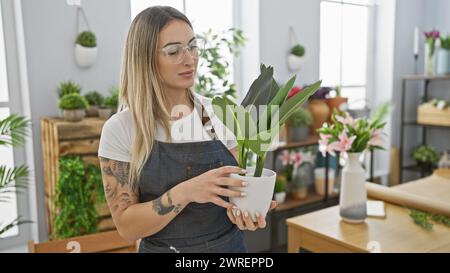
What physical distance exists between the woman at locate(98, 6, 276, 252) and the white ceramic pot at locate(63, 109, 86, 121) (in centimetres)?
65

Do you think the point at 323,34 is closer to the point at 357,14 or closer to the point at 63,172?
the point at 357,14

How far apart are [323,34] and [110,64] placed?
0.65 meters

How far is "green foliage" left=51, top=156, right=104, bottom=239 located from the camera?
135 cm

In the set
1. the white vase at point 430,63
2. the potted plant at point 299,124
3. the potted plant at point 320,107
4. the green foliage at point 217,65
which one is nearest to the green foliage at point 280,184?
the potted plant at point 299,124

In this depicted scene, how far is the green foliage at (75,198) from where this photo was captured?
4.42ft

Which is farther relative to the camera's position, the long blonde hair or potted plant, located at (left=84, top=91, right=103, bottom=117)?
potted plant, located at (left=84, top=91, right=103, bottom=117)

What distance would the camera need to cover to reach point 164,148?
80 centimetres

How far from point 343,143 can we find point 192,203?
699 millimetres

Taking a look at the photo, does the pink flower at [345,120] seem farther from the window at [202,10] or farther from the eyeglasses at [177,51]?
the eyeglasses at [177,51]

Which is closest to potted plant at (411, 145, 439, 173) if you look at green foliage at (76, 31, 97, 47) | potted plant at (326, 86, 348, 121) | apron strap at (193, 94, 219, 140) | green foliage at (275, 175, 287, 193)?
potted plant at (326, 86, 348, 121)

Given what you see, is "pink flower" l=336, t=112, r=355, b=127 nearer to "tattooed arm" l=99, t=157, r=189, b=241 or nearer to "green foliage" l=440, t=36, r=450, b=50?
"tattooed arm" l=99, t=157, r=189, b=241

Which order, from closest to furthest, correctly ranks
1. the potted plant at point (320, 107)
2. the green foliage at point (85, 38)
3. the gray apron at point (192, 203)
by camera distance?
1. the gray apron at point (192, 203)
2. the green foliage at point (85, 38)
3. the potted plant at point (320, 107)

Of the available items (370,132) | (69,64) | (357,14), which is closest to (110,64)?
(69,64)

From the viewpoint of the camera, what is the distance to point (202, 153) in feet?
2.65
